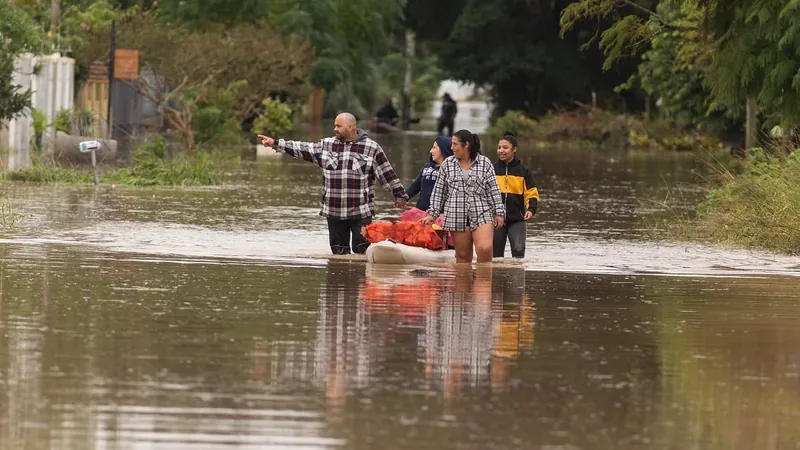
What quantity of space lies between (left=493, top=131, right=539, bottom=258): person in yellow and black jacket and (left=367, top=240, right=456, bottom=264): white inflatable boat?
89 centimetres

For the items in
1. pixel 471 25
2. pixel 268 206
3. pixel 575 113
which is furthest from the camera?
pixel 471 25

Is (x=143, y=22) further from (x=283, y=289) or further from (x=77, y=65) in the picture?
(x=283, y=289)

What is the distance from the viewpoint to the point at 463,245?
55.3 feet

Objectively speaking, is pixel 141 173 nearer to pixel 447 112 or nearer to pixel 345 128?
pixel 345 128

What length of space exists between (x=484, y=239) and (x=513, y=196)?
1.09m

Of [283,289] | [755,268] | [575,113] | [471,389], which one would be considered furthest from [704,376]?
[575,113]

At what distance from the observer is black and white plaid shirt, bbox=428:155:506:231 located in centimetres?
1670

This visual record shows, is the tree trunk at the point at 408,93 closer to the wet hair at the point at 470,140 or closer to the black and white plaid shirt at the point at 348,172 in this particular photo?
the black and white plaid shirt at the point at 348,172

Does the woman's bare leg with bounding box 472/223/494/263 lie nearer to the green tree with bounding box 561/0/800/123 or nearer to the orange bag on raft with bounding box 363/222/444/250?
the orange bag on raft with bounding box 363/222/444/250

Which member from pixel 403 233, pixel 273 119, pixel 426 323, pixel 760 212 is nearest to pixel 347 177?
pixel 403 233

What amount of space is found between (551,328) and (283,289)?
9.10 ft

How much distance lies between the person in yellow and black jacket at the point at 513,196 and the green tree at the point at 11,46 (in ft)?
39.7

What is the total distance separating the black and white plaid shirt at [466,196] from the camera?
658 inches

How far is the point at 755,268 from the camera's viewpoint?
16.9 m
